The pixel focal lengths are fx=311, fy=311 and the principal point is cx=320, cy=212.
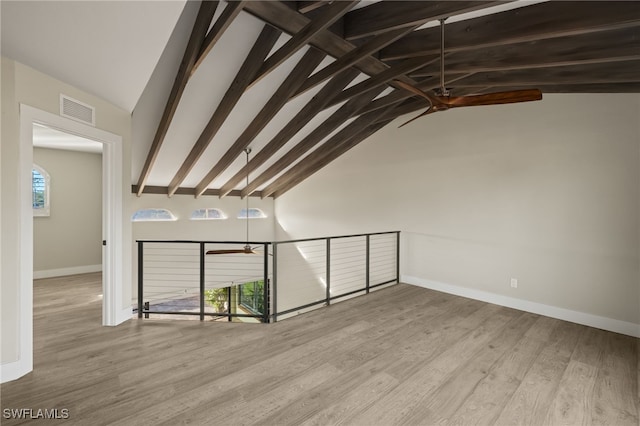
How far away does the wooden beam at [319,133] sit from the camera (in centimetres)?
484

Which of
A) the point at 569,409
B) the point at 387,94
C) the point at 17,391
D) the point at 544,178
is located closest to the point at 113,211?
the point at 17,391

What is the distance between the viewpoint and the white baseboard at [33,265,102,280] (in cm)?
618

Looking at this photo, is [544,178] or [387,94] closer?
[544,178]

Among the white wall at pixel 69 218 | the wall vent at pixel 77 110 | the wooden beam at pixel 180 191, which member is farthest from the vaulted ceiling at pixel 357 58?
the white wall at pixel 69 218

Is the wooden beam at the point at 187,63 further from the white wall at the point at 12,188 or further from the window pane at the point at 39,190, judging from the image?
the window pane at the point at 39,190

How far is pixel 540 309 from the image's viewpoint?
433cm

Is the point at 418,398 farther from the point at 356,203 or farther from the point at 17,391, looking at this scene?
the point at 356,203

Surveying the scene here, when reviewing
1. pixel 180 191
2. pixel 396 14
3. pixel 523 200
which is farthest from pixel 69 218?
pixel 523 200

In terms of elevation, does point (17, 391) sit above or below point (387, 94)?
below

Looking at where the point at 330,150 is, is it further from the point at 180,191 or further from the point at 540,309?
the point at 540,309

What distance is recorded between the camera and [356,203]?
686cm

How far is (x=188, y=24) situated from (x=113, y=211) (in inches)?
90.4

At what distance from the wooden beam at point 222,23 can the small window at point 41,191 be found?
17.8 feet

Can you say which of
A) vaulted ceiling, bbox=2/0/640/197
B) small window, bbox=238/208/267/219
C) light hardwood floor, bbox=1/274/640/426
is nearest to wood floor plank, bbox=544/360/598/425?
light hardwood floor, bbox=1/274/640/426
